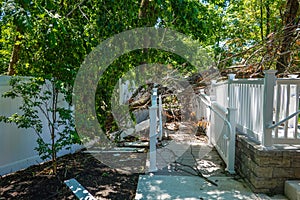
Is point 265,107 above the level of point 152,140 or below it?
above

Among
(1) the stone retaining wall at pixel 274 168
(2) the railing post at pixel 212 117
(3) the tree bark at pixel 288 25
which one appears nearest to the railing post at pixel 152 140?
(1) the stone retaining wall at pixel 274 168

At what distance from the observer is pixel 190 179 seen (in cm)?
331

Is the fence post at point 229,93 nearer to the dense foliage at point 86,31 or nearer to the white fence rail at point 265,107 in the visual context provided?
the white fence rail at point 265,107

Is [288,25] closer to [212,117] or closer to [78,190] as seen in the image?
[212,117]

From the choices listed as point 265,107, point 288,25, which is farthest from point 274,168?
point 288,25

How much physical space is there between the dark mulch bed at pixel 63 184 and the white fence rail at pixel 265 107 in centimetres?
181

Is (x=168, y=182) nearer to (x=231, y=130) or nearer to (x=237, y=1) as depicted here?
(x=231, y=130)

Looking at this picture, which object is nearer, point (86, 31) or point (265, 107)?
point (265, 107)

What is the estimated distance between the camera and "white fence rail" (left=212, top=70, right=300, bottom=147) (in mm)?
2816

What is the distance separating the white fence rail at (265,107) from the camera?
9.24 feet

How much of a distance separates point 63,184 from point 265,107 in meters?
2.72

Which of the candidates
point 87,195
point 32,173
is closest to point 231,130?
point 87,195

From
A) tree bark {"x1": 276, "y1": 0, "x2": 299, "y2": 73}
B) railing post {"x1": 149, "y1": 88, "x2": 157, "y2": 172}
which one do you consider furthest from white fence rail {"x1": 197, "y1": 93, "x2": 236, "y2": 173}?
tree bark {"x1": 276, "y1": 0, "x2": 299, "y2": 73}

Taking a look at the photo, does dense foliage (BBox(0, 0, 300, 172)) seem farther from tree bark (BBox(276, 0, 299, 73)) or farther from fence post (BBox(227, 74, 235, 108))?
fence post (BBox(227, 74, 235, 108))
